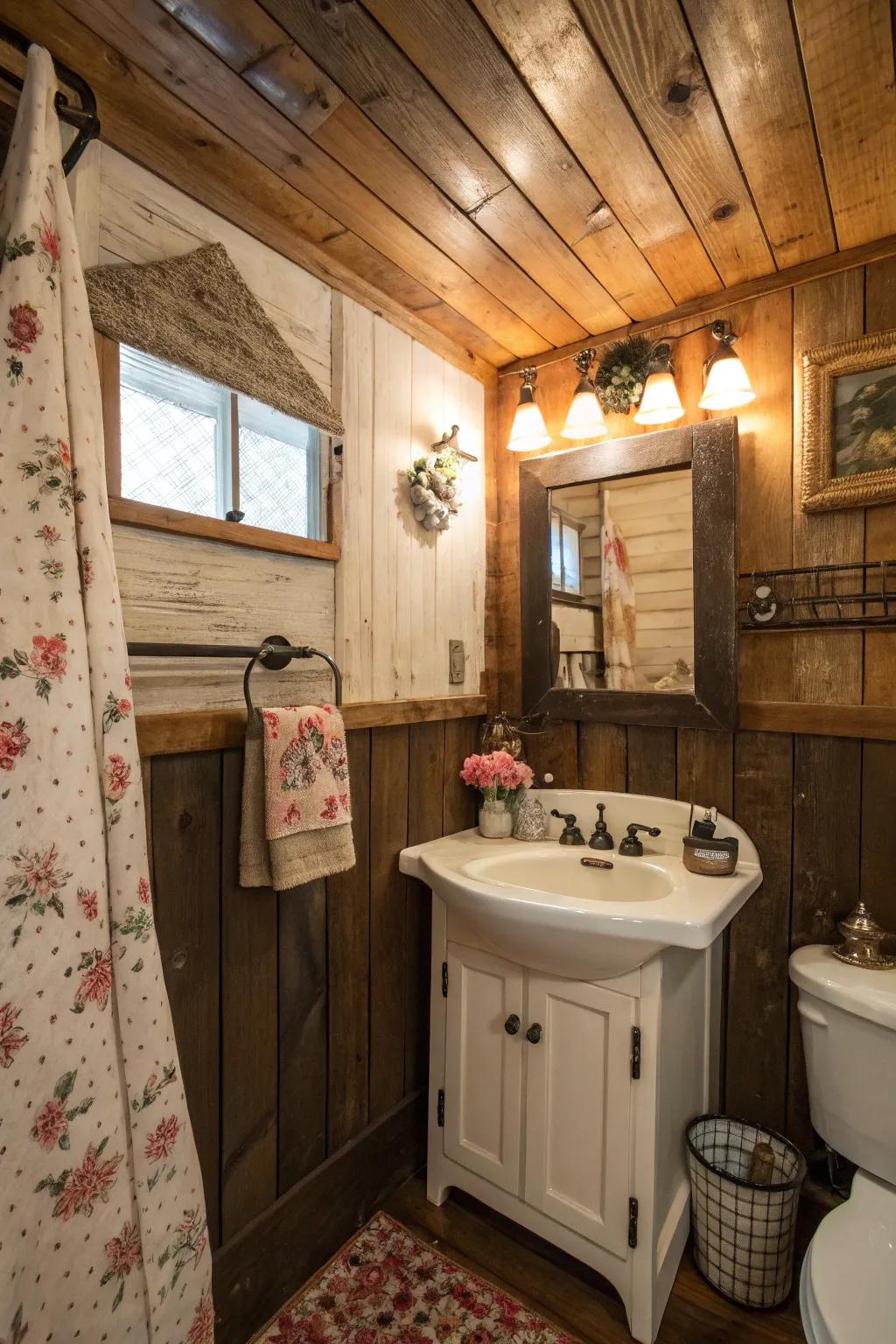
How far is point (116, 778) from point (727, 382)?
1.52 m

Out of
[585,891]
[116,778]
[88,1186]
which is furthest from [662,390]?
[88,1186]

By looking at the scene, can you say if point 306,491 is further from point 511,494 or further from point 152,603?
point 511,494

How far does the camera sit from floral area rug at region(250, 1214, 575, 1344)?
127cm

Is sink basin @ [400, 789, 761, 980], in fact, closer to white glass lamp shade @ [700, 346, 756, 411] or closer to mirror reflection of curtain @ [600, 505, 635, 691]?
mirror reflection of curtain @ [600, 505, 635, 691]

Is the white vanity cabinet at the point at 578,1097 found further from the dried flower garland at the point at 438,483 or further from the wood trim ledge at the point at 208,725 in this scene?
the dried flower garland at the point at 438,483

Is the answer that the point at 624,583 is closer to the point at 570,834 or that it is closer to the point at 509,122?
the point at 570,834

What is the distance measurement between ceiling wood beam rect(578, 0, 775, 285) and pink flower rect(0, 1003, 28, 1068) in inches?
62.6

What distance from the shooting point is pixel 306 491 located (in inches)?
59.2

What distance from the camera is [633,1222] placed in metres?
1.29

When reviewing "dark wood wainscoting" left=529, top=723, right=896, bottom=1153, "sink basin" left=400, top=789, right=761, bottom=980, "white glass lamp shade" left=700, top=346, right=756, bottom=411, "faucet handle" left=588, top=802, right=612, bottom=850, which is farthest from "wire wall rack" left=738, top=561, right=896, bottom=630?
"faucet handle" left=588, top=802, right=612, bottom=850

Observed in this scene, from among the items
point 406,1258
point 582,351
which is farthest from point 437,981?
point 582,351

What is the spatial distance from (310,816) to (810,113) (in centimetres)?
152

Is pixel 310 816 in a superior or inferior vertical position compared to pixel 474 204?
inferior

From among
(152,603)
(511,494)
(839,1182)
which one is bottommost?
(839,1182)
